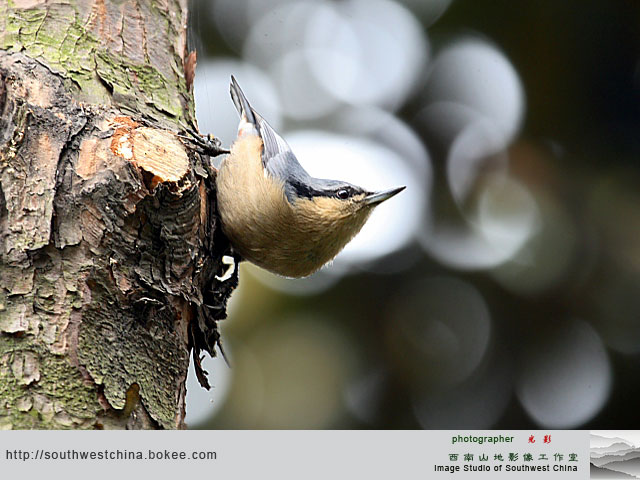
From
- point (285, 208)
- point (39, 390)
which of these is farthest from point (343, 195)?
point (39, 390)

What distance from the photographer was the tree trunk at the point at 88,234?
1.52 metres

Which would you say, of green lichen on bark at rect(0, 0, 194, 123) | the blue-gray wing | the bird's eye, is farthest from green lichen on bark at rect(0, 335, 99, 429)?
the bird's eye

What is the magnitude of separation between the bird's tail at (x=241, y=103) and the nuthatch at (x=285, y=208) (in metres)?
0.10

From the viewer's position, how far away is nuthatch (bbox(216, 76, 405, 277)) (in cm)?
247

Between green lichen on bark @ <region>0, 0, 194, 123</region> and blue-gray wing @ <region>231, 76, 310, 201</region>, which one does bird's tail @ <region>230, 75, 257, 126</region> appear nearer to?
blue-gray wing @ <region>231, 76, 310, 201</region>

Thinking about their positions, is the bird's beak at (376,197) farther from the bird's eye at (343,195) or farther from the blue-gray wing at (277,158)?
the blue-gray wing at (277,158)

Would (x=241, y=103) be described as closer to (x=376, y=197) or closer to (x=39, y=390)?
(x=376, y=197)

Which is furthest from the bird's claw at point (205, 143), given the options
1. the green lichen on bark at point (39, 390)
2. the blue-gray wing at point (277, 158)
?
the green lichen on bark at point (39, 390)

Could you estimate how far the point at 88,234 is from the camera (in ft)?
5.28

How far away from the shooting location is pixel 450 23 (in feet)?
11.7

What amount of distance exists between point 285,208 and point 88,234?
3.45 feet
